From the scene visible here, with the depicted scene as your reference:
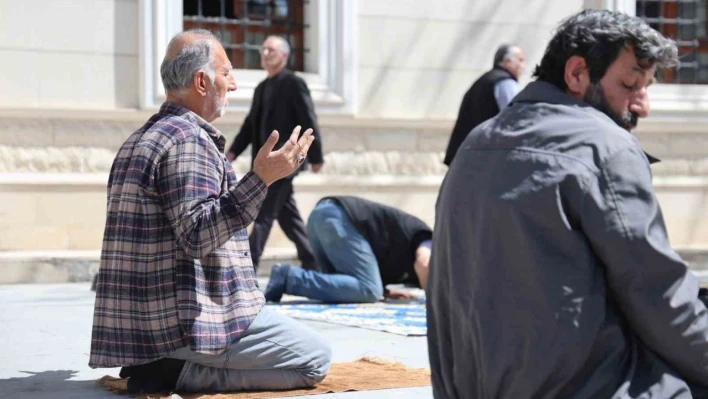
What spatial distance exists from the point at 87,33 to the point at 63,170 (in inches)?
45.8

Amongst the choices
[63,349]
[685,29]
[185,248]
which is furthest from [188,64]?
[685,29]

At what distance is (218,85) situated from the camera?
4.73 meters

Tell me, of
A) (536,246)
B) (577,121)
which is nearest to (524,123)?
(577,121)

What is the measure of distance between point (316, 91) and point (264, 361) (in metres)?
6.95

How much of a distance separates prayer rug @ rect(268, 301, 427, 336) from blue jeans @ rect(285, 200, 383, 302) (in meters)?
0.09

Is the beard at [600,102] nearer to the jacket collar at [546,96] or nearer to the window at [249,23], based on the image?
the jacket collar at [546,96]

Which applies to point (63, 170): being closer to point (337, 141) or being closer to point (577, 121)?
point (337, 141)

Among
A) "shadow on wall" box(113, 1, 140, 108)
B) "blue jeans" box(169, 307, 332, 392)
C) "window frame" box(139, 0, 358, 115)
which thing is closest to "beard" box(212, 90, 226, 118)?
"blue jeans" box(169, 307, 332, 392)

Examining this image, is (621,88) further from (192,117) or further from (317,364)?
(317,364)

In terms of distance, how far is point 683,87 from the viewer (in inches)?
521

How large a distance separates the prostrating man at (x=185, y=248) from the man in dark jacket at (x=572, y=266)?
67.4 inches

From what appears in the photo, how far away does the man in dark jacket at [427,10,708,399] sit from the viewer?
2588 millimetres

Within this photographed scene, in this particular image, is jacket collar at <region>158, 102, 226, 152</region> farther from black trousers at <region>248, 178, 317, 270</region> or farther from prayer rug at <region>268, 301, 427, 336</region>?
black trousers at <region>248, 178, 317, 270</region>

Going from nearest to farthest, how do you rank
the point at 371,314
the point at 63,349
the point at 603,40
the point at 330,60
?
1. the point at 603,40
2. the point at 63,349
3. the point at 371,314
4. the point at 330,60
